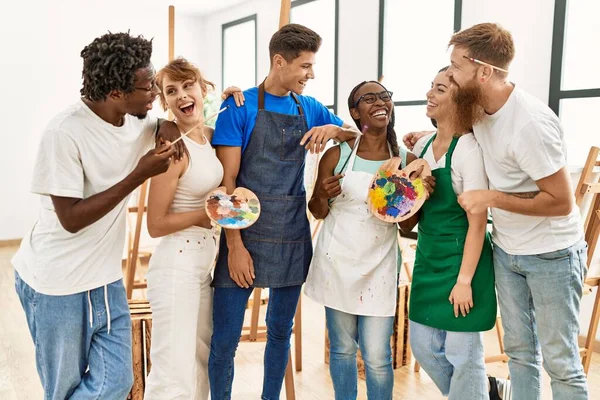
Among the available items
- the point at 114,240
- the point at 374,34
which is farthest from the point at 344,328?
the point at 374,34

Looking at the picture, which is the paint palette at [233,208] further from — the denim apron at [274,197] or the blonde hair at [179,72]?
the blonde hair at [179,72]

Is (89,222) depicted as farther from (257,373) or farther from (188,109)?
(257,373)

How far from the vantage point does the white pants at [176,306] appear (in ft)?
6.56

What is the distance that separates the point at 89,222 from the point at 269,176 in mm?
739

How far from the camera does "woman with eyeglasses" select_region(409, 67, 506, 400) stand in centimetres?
188

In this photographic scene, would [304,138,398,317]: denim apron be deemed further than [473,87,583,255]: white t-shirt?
Yes

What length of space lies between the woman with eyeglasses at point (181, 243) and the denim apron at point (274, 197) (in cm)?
11

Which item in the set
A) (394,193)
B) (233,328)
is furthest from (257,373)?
(394,193)

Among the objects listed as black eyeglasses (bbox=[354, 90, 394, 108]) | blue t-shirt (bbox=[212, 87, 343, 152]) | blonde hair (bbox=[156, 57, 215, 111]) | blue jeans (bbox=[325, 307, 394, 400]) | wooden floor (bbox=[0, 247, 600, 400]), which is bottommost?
wooden floor (bbox=[0, 247, 600, 400])

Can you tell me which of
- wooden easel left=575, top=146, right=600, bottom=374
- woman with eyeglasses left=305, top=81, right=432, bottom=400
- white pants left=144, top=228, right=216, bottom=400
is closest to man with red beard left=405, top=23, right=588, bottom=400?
woman with eyeglasses left=305, top=81, right=432, bottom=400

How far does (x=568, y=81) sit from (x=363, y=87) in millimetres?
2304

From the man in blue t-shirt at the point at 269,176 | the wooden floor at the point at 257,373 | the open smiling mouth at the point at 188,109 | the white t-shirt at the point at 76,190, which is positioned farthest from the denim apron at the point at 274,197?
the wooden floor at the point at 257,373

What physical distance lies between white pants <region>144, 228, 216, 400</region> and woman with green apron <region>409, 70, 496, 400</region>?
2.62 feet

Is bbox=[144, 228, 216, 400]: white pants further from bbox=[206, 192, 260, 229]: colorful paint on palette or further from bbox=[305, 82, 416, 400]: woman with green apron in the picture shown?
bbox=[305, 82, 416, 400]: woman with green apron
